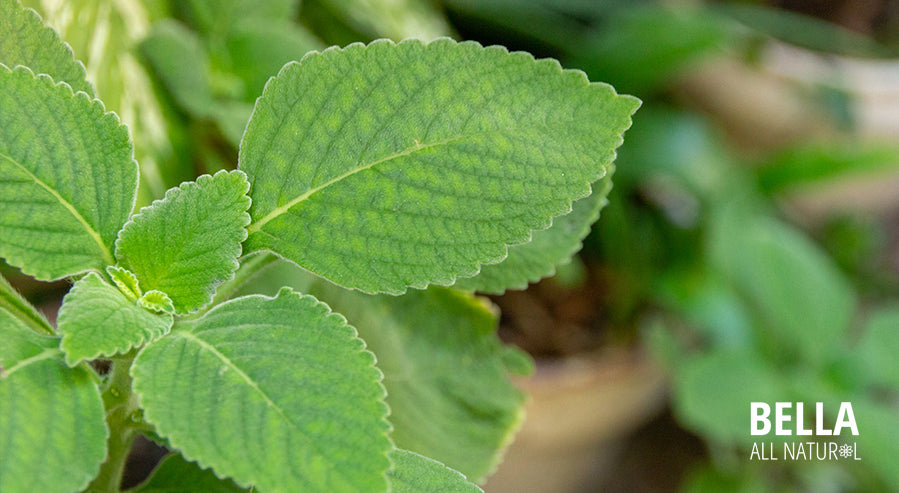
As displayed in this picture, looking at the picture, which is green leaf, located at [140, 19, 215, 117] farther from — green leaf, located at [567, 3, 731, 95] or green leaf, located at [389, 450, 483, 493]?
green leaf, located at [567, 3, 731, 95]

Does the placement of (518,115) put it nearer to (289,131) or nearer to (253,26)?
(289,131)

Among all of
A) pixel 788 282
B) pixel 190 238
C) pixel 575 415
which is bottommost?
pixel 575 415

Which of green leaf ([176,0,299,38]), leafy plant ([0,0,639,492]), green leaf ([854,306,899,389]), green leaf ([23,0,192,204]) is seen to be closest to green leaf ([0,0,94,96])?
leafy plant ([0,0,639,492])

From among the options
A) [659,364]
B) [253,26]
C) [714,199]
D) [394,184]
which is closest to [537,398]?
[659,364]

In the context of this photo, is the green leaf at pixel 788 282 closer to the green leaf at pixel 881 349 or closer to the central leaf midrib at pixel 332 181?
the green leaf at pixel 881 349

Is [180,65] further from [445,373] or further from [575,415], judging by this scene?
[575,415]

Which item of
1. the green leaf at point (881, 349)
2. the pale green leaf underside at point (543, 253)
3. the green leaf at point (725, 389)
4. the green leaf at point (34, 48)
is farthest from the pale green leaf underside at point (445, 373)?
the green leaf at point (881, 349)

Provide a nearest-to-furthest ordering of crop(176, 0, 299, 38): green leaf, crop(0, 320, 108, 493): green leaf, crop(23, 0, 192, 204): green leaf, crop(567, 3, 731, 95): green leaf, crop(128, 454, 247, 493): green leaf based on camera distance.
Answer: crop(0, 320, 108, 493): green leaf, crop(128, 454, 247, 493): green leaf, crop(23, 0, 192, 204): green leaf, crop(176, 0, 299, 38): green leaf, crop(567, 3, 731, 95): green leaf

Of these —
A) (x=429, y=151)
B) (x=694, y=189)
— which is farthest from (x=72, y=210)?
(x=694, y=189)
